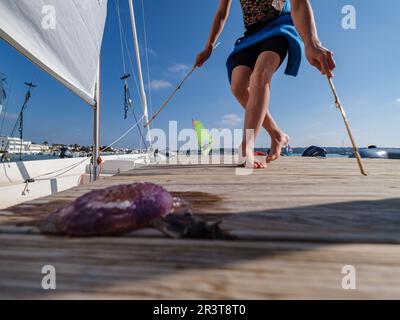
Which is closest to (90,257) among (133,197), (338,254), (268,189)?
(133,197)

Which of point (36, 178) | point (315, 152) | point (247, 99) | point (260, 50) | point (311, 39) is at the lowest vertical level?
point (36, 178)

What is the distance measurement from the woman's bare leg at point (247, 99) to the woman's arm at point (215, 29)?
1.06 feet

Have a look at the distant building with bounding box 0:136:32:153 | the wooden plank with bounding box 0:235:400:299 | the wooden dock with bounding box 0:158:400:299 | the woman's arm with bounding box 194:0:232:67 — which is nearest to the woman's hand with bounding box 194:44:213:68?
the woman's arm with bounding box 194:0:232:67

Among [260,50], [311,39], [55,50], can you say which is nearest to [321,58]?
[311,39]

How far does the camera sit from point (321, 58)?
1.14 metres

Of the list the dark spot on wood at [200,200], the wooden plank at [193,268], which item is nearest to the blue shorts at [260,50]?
the dark spot on wood at [200,200]

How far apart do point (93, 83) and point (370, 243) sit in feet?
11.1

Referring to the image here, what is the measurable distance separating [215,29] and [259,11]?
39 centimetres

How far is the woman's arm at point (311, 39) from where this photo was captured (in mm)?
1133

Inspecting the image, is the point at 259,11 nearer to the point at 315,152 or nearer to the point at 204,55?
the point at 204,55

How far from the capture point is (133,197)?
1.41 ft

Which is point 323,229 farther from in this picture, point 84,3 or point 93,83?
point 93,83

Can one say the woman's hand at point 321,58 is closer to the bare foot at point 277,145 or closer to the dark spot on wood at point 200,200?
the bare foot at point 277,145

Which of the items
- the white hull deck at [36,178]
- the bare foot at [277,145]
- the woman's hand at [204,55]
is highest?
the woman's hand at [204,55]
